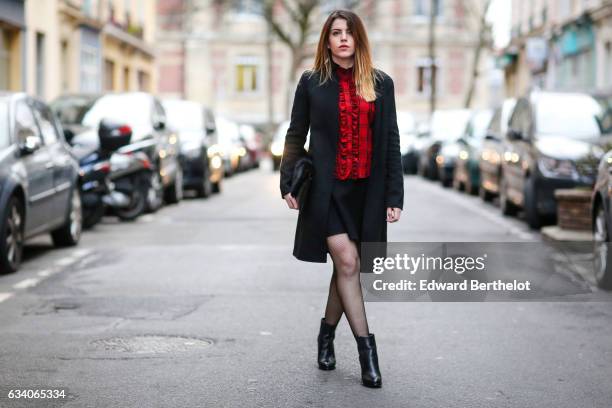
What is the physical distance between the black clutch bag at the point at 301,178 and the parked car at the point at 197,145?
15.0 meters

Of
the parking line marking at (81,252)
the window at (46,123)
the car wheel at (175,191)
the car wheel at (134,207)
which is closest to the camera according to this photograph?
the parking line marking at (81,252)

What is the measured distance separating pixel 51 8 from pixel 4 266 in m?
22.3

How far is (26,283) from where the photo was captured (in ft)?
35.0

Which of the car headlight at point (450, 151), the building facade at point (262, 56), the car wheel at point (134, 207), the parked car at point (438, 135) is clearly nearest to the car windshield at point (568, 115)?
the car wheel at point (134, 207)

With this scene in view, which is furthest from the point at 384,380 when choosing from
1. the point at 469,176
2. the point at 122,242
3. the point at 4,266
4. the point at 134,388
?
the point at 469,176

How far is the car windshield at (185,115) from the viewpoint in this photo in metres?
23.6

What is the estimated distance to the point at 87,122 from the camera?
1800cm

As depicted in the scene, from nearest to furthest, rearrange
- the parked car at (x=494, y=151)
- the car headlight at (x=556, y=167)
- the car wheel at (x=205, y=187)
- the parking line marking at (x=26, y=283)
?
the parking line marking at (x=26, y=283), the car headlight at (x=556, y=167), the parked car at (x=494, y=151), the car wheel at (x=205, y=187)

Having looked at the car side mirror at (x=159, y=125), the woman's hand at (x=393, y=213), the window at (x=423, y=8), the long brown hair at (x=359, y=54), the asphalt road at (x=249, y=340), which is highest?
the window at (x=423, y=8)

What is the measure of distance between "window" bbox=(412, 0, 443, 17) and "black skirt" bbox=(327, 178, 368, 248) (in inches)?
2498

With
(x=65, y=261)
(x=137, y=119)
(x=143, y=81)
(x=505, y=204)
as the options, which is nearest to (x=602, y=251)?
(x=65, y=261)

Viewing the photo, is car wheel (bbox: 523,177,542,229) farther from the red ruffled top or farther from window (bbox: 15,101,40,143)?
the red ruffled top

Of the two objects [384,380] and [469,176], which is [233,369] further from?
[469,176]

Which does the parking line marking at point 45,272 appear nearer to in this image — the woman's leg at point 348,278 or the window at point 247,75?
the woman's leg at point 348,278
